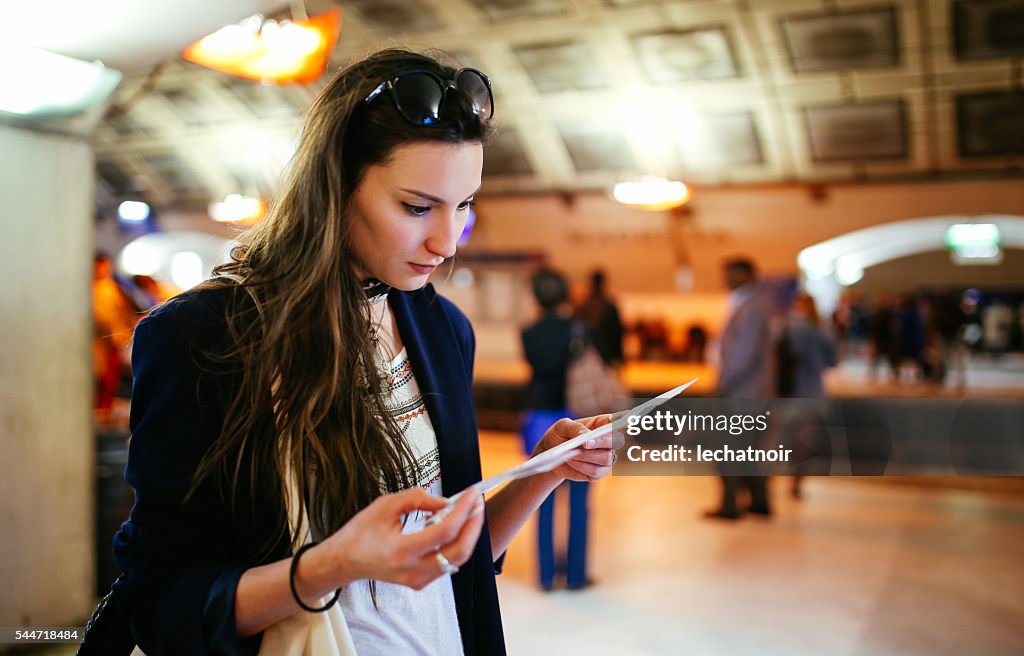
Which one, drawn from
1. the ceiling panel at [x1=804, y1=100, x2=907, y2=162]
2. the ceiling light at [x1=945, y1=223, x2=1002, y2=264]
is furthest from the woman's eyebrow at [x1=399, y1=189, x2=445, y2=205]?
the ceiling light at [x1=945, y1=223, x2=1002, y2=264]

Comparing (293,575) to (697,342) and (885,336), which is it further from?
(697,342)

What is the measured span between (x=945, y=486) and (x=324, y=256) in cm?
869

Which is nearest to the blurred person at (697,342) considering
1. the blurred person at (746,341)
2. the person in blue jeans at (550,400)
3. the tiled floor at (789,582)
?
the tiled floor at (789,582)

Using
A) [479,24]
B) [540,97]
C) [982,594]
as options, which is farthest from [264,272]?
[540,97]

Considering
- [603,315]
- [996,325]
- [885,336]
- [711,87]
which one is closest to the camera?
[603,315]

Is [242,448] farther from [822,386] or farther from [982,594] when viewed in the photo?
[822,386]

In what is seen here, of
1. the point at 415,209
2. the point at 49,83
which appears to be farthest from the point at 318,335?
the point at 49,83

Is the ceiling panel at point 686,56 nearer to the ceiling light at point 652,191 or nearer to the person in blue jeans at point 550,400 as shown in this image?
the ceiling light at point 652,191

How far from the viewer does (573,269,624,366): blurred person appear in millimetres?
7882

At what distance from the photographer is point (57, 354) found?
406cm

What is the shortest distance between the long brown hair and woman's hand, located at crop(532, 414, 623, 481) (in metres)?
0.28

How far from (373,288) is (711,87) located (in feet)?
42.4

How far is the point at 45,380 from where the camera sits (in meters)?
4.02

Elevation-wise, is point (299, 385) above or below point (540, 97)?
below
